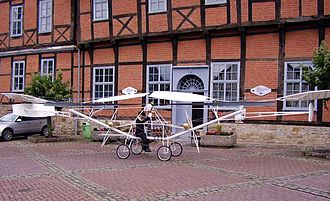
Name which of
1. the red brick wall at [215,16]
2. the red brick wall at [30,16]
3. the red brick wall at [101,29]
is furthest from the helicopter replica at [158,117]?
the red brick wall at [30,16]

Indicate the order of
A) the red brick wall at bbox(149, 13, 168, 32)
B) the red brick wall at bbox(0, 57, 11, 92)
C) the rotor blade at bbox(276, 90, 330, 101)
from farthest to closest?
the red brick wall at bbox(0, 57, 11, 92) → the red brick wall at bbox(149, 13, 168, 32) → the rotor blade at bbox(276, 90, 330, 101)

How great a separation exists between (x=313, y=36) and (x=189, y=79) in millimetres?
5895

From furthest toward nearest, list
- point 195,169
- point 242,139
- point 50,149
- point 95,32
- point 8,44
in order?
point 8,44 < point 95,32 < point 242,139 < point 50,149 < point 195,169

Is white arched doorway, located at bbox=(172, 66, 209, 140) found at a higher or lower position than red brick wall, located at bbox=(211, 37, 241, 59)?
lower

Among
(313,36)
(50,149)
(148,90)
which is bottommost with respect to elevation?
(50,149)

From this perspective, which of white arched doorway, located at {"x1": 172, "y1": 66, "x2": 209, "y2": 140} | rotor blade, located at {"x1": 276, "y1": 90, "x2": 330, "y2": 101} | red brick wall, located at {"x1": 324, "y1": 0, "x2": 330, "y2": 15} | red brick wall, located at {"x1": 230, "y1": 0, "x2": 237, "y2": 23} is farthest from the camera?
white arched doorway, located at {"x1": 172, "y1": 66, "x2": 209, "y2": 140}

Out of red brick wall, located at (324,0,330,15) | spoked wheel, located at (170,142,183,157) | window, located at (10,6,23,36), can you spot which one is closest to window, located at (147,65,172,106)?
spoked wheel, located at (170,142,183,157)

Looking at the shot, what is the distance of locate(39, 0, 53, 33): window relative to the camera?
76.9 ft

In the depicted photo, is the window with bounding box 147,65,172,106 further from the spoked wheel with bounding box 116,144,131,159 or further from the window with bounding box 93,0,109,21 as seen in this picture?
the spoked wheel with bounding box 116,144,131,159

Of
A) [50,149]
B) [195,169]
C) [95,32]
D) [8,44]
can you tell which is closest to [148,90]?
[95,32]

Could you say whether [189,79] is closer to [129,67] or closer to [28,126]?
[129,67]

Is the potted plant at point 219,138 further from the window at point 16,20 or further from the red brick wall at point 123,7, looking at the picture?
the window at point 16,20

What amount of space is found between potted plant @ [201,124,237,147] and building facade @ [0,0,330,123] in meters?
1.62

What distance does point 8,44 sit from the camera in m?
25.4
